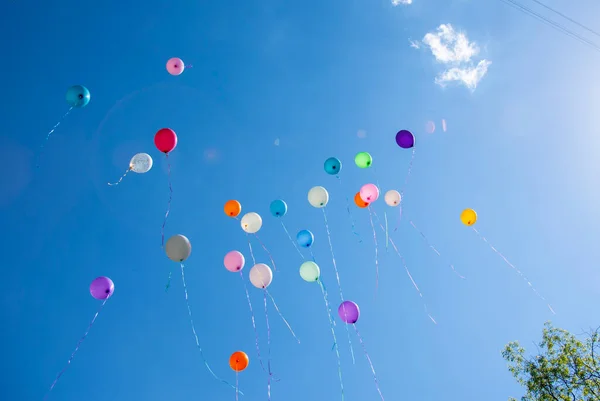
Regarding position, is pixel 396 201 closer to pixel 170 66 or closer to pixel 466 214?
pixel 466 214

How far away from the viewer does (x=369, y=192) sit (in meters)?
5.61

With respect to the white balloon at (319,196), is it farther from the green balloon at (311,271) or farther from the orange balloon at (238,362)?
the orange balloon at (238,362)

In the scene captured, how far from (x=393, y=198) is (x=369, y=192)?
58 centimetres

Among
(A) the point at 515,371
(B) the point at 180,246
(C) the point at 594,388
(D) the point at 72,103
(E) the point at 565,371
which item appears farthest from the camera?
(A) the point at 515,371

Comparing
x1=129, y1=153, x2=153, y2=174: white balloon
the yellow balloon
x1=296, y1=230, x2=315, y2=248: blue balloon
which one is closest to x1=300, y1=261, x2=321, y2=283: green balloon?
x1=296, y1=230, x2=315, y2=248: blue balloon

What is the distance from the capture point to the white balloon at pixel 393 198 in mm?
5914

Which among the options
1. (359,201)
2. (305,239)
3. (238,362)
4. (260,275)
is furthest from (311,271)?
(238,362)

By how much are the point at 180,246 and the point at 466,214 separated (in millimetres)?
4752

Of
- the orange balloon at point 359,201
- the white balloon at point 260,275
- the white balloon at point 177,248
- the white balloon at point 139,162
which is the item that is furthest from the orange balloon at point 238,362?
the white balloon at point 139,162

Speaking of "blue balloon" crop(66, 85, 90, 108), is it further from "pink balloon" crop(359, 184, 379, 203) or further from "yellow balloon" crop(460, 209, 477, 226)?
"yellow balloon" crop(460, 209, 477, 226)

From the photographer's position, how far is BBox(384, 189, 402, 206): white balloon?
5914mm

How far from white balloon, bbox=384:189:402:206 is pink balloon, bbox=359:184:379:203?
0.39 meters

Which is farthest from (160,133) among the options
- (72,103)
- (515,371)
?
(515,371)

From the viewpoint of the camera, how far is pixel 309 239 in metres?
5.62
